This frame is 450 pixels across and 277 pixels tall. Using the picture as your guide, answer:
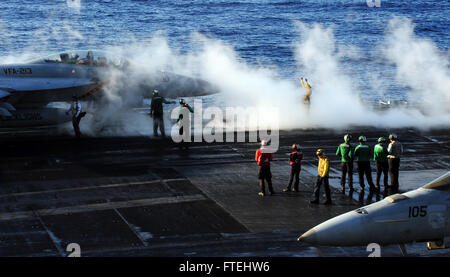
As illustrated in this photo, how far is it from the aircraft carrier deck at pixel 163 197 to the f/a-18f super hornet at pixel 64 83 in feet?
2.99

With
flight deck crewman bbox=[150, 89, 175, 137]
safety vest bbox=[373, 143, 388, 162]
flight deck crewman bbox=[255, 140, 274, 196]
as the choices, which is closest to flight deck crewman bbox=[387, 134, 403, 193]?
safety vest bbox=[373, 143, 388, 162]

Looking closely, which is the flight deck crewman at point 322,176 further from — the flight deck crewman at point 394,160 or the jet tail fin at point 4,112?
the jet tail fin at point 4,112

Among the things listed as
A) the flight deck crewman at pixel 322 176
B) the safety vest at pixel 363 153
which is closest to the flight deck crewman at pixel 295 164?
the flight deck crewman at pixel 322 176

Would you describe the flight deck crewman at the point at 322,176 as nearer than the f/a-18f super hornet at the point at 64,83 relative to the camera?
Yes

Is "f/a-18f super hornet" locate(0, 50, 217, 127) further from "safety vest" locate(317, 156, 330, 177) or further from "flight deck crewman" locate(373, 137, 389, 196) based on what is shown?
"safety vest" locate(317, 156, 330, 177)

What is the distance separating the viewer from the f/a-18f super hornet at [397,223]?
10852 mm

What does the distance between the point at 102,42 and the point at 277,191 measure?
4560 centimetres

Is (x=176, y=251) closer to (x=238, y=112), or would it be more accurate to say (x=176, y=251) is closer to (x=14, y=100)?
(x=14, y=100)

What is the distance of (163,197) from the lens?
1734 centimetres

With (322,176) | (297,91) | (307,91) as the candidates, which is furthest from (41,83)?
(297,91)

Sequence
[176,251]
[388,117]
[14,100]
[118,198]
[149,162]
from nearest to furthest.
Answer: [176,251]
[118,198]
[149,162]
[14,100]
[388,117]

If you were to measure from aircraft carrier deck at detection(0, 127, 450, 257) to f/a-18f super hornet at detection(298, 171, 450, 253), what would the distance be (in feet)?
7.18

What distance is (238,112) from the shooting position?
30.0 meters
